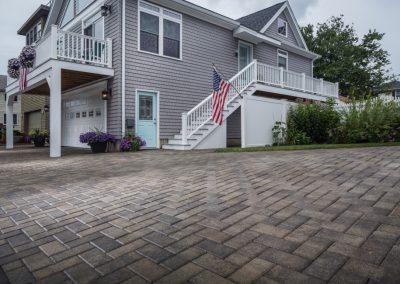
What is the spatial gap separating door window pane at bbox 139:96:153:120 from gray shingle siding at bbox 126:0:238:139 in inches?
14.2

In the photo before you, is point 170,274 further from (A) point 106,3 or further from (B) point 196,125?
(A) point 106,3

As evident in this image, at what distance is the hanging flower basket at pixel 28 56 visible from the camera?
9.64 metres

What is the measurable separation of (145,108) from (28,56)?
4233 millimetres

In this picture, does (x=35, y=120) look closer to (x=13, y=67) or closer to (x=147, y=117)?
(x=13, y=67)

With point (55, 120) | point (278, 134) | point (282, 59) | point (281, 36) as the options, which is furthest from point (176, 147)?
point (281, 36)

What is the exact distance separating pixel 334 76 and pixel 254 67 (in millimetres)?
17587

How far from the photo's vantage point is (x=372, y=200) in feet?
8.80

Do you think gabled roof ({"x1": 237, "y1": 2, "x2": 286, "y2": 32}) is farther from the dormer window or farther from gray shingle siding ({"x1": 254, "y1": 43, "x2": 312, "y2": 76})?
the dormer window

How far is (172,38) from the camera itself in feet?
35.8

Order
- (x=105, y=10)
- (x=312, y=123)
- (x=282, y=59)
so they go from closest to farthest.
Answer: (x=105, y=10), (x=312, y=123), (x=282, y=59)

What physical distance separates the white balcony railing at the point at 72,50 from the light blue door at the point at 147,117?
1600 millimetres

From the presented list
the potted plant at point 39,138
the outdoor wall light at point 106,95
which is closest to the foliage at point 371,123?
the outdoor wall light at point 106,95

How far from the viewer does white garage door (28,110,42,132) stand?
17256mm

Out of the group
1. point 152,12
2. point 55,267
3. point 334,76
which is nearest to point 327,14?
point 334,76
